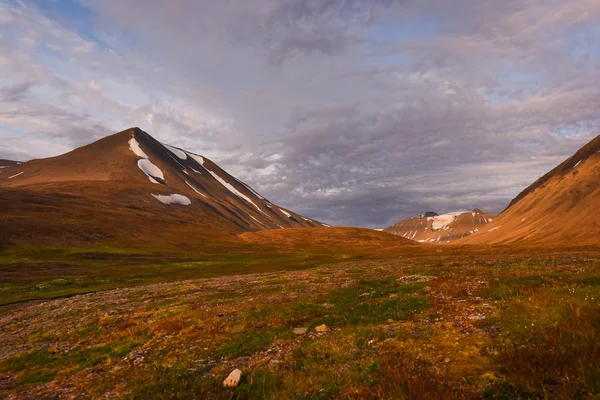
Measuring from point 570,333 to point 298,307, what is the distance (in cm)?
1746

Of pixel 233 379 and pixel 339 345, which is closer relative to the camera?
pixel 233 379

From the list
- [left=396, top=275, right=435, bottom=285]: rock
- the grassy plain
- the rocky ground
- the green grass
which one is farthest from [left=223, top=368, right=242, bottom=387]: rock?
[left=396, top=275, right=435, bottom=285]: rock

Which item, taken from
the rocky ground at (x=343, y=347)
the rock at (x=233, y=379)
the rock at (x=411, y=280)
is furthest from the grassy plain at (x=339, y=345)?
the rock at (x=233, y=379)

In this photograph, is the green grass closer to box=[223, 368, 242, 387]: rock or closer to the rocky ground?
the rocky ground

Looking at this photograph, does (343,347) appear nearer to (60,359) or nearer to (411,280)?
(60,359)

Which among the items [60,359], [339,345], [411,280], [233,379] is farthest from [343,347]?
[411,280]

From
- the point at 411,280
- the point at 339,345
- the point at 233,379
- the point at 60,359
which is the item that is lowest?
the point at 60,359

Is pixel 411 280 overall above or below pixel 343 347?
above

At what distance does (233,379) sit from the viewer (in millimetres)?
13641

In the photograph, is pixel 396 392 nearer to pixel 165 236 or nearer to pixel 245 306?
pixel 245 306

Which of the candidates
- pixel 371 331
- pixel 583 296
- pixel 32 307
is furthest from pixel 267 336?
pixel 32 307

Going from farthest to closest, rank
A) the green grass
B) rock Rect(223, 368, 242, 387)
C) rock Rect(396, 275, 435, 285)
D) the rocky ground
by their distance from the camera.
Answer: rock Rect(396, 275, 435, 285) < the green grass < rock Rect(223, 368, 242, 387) < the rocky ground

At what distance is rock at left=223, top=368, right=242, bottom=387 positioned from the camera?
44.1ft

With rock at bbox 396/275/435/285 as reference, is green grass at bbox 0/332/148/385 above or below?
below
